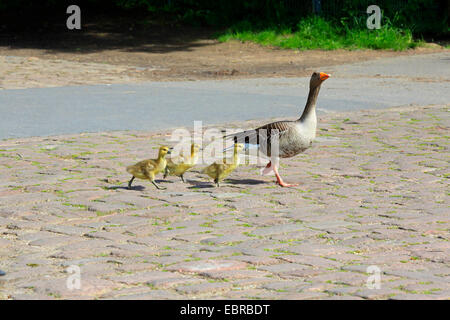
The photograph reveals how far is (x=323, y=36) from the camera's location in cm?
2638

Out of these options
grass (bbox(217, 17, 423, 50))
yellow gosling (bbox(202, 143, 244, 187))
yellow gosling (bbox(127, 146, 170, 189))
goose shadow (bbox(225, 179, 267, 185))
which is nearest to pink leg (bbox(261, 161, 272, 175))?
goose shadow (bbox(225, 179, 267, 185))

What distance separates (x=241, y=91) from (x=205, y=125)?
4393 millimetres

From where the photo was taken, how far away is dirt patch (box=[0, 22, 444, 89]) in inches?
764

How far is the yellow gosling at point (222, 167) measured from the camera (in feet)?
26.5

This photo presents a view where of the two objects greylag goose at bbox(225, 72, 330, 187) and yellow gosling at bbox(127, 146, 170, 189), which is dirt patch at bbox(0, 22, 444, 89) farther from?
greylag goose at bbox(225, 72, 330, 187)

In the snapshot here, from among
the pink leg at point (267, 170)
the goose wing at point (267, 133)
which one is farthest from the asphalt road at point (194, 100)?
the goose wing at point (267, 133)

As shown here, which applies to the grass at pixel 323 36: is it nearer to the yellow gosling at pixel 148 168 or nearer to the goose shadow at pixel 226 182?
the goose shadow at pixel 226 182

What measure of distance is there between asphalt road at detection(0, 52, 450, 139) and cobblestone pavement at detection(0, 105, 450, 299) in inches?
71.6

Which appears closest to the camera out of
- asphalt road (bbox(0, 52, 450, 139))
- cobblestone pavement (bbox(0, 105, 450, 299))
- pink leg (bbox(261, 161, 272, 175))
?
cobblestone pavement (bbox(0, 105, 450, 299))

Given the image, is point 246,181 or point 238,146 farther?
point 246,181

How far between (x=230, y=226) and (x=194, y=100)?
26.9 ft

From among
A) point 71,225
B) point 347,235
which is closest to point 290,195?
point 347,235

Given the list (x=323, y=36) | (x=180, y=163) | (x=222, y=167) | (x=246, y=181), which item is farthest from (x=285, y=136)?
(x=323, y=36)

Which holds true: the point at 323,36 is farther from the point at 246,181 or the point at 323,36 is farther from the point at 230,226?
the point at 230,226
